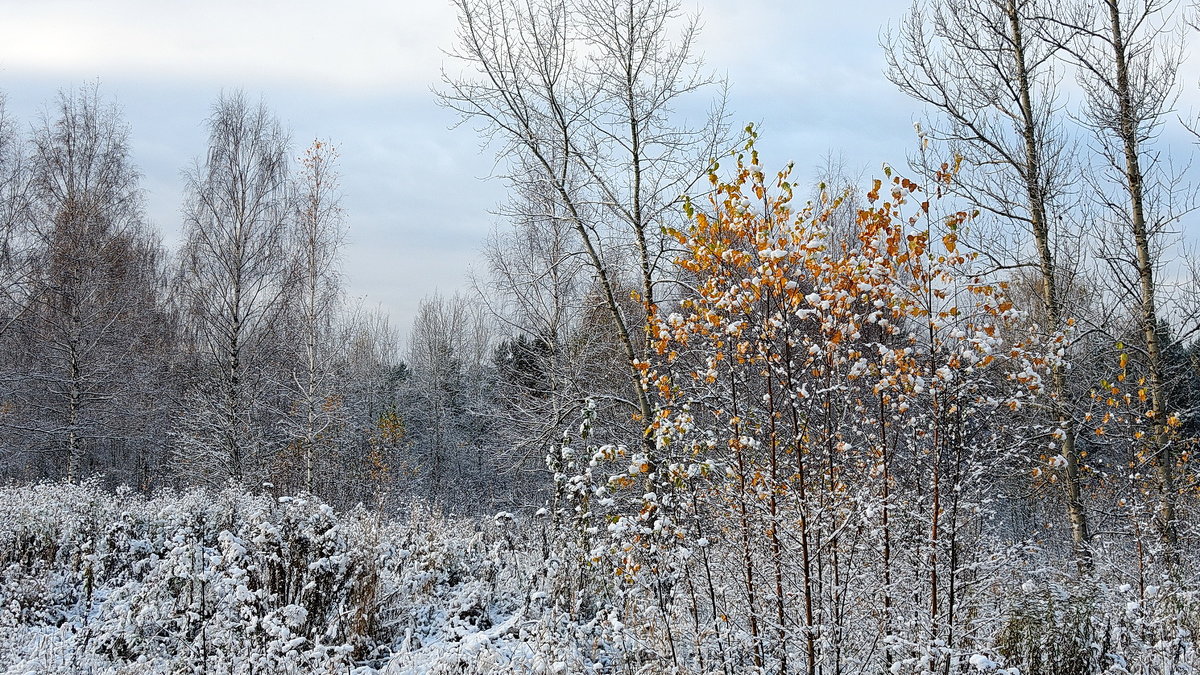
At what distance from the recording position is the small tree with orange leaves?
12.5 feet

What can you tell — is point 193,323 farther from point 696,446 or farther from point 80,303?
point 696,446

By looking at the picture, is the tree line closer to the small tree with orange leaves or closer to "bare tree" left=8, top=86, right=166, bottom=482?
"bare tree" left=8, top=86, right=166, bottom=482

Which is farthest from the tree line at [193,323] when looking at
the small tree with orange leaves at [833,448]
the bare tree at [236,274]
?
the small tree with orange leaves at [833,448]

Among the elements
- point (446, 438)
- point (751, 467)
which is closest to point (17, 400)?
point (446, 438)

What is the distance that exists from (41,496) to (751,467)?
902cm

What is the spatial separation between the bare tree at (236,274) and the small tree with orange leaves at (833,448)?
1078 centimetres

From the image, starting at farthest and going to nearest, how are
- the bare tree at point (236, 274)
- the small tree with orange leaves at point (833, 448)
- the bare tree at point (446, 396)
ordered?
the bare tree at point (446, 396) → the bare tree at point (236, 274) → the small tree with orange leaves at point (833, 448)

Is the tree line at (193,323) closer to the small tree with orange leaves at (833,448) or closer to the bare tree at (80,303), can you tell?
the bare tree at (80,303)

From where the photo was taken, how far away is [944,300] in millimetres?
3902

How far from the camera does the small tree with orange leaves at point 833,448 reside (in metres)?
3.82

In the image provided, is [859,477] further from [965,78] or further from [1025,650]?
[965,78]

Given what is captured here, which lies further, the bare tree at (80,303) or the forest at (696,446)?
the bare tree at (80,303)

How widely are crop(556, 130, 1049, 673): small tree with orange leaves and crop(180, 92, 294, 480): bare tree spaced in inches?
424

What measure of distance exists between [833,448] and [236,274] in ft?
40.5
